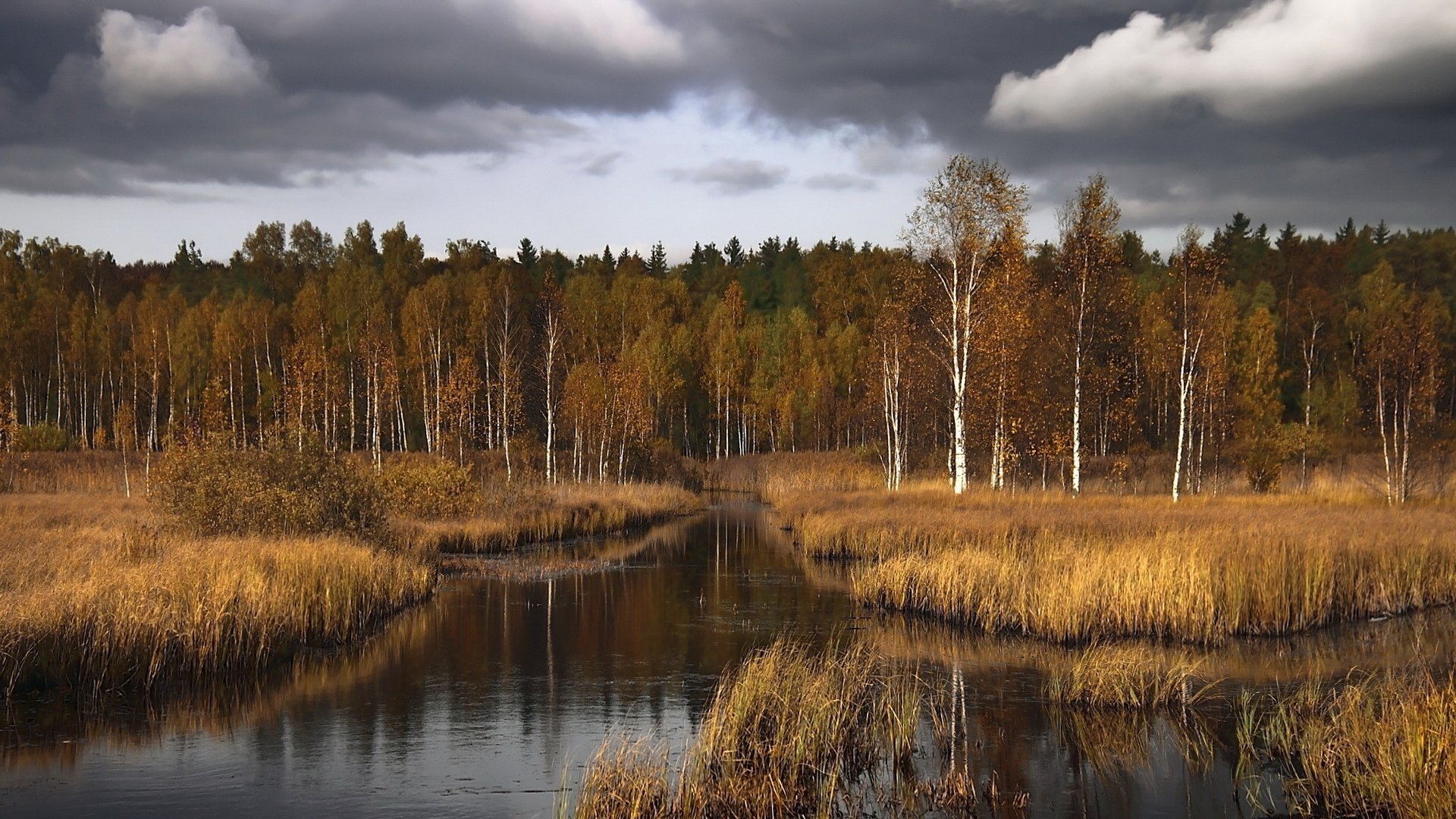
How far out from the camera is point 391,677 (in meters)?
16.4

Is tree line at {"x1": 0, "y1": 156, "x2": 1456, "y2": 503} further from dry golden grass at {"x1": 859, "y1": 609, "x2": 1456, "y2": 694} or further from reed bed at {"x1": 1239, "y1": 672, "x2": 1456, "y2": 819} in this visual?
reed bed at {"x1": 1239, "y1": 672, "x2": 1456, "y2": 819}

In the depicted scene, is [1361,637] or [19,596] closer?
[19,596]

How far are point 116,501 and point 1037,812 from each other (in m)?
32.8

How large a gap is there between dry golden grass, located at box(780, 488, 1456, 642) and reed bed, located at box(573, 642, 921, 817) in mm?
6072

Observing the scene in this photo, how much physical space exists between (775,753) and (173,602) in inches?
400

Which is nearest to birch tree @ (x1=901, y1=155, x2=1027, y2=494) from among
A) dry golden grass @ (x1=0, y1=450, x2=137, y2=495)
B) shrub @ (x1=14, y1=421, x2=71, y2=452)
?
dry golden grass @ (x1=0, y1=450, x2=137, y2=495)

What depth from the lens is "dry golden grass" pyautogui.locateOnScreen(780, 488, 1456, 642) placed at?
18.2 m

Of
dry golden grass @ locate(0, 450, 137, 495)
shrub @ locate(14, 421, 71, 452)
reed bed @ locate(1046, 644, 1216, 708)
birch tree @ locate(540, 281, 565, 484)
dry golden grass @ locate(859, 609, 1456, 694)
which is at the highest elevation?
birch tree @ locate(540, 281, 565, 484)

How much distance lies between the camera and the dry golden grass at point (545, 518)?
31609 mm

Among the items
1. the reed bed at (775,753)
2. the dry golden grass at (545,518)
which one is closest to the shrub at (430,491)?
the dry golden grass at (545,518)

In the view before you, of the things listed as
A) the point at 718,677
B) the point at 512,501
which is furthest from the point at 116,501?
the point at 718,677

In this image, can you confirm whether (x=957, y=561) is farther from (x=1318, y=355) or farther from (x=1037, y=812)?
(x=1318, y=355)

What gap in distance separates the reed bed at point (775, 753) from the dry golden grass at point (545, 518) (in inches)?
701

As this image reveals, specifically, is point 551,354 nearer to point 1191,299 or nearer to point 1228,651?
point 1191,299
